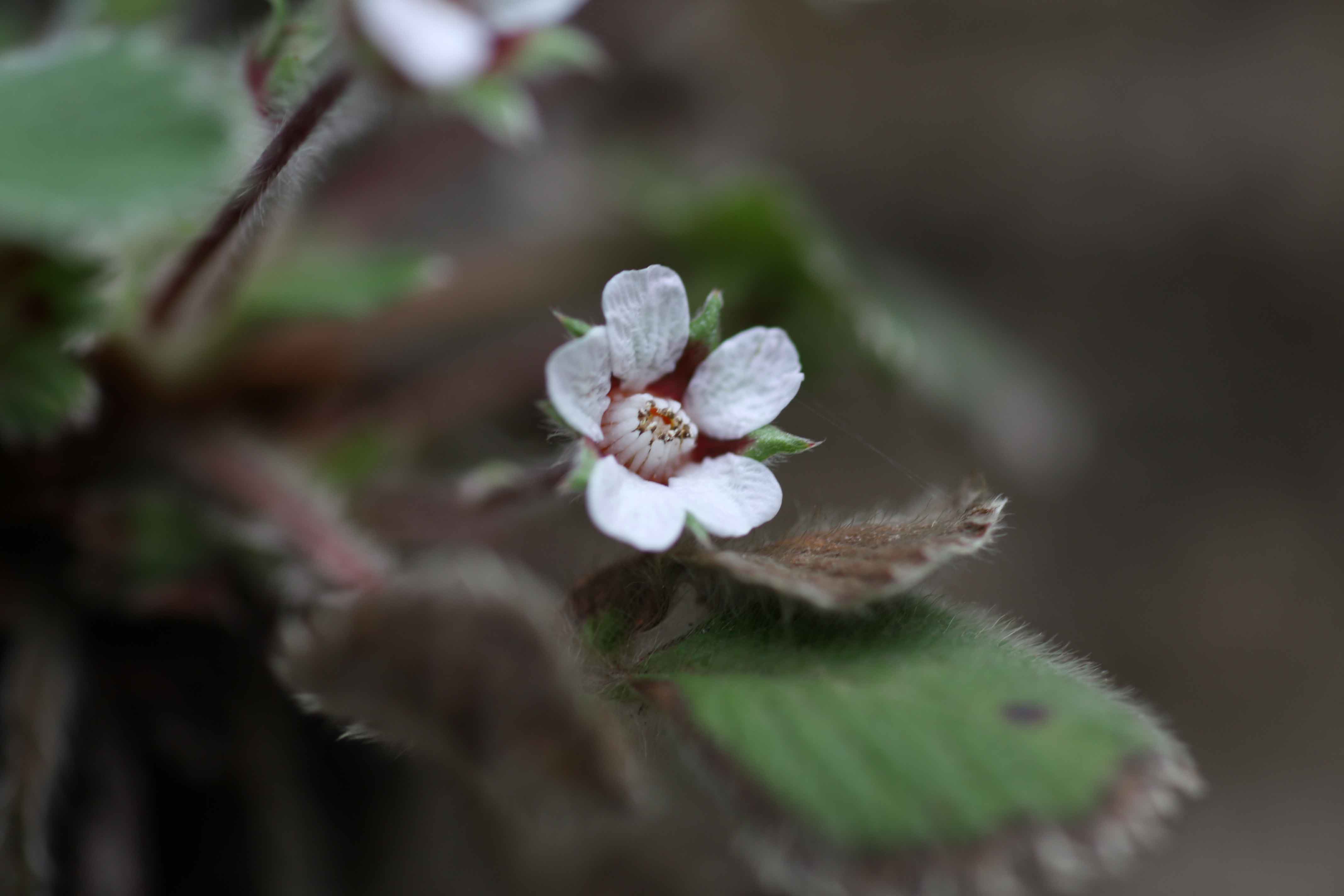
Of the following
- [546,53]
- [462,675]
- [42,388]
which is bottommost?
[42,388]

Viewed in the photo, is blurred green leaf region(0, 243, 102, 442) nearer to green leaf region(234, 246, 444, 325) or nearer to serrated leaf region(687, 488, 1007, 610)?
green leaf region(234, 246, 444, 325)

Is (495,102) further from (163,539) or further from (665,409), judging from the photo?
(163,539)

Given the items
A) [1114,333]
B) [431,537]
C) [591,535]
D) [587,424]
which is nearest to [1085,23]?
[1114,333]

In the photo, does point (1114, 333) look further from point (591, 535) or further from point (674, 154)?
point (591, 535)

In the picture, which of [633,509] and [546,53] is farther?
[546,53]

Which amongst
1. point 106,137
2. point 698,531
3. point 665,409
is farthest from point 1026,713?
point 106,137

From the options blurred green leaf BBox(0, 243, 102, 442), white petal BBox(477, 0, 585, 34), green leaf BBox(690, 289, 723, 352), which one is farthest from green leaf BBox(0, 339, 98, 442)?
green leaf BBox(690, 289, 723, 352)
